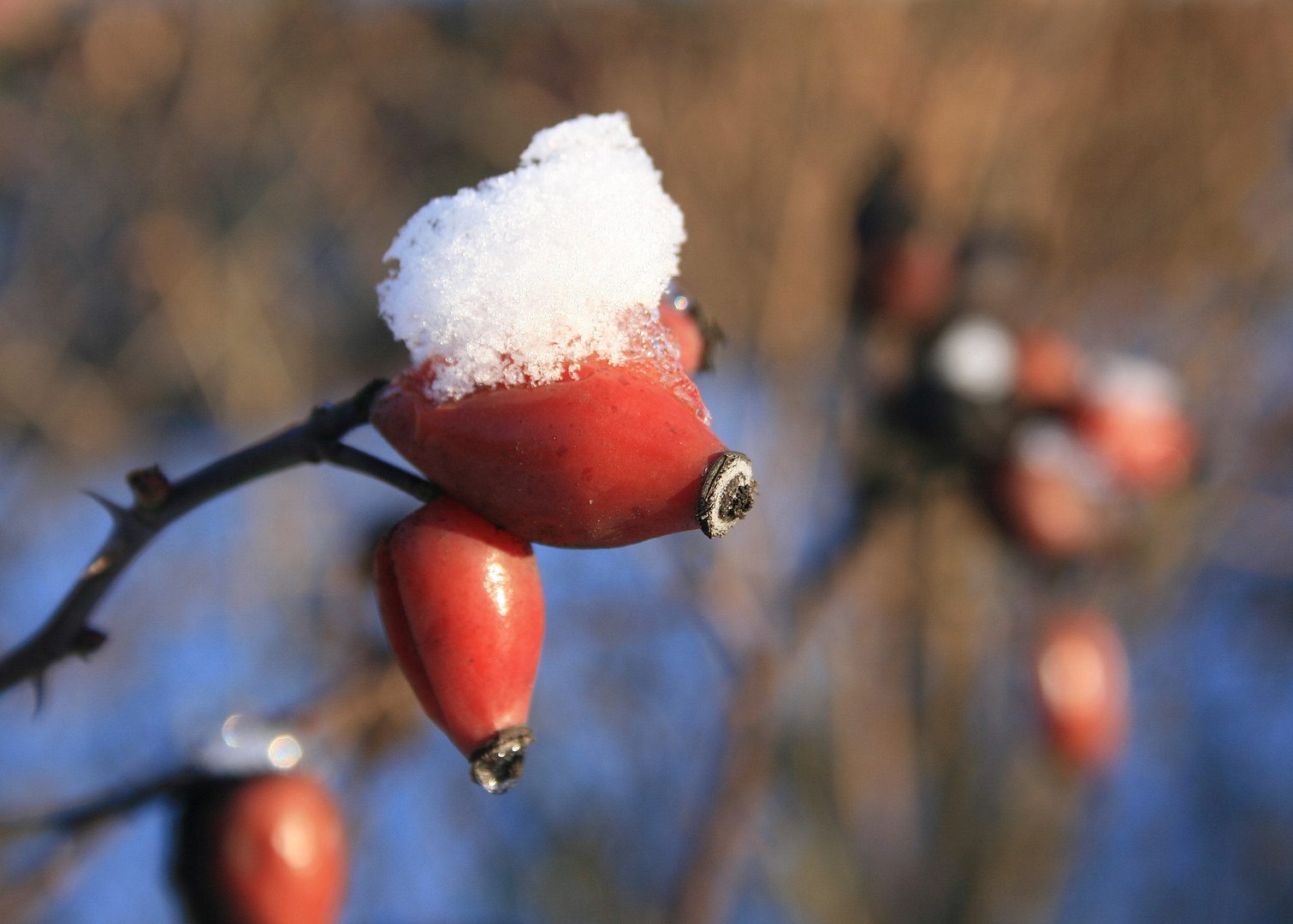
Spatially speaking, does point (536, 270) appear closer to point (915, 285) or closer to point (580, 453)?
point (580, 453)

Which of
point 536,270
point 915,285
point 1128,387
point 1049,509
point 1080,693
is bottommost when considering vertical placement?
point 536,270

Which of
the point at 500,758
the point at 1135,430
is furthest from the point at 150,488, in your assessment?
the point at 1135,430

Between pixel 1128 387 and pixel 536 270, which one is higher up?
pixel 1128 387

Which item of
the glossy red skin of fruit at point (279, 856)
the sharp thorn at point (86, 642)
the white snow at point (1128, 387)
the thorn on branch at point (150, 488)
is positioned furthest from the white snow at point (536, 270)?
the white snow at point (1128, 387)

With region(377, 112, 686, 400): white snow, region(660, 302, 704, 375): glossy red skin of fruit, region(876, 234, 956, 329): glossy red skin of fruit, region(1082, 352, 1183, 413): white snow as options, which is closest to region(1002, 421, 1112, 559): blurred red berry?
region(1082, 352, 1183, 413): white snow

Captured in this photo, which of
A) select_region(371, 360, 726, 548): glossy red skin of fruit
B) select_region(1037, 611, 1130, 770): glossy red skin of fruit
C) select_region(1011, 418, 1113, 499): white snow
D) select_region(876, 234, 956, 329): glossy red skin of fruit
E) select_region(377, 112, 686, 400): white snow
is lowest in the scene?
select_region(371, 360, 726, 548): glossy red skin of fruit

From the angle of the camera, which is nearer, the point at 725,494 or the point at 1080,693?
the point at 725,494

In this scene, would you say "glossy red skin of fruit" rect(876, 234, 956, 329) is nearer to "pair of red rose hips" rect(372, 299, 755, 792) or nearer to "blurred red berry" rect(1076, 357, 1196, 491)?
"blurred red berry" rect(1076, 357, 1196, 491)
